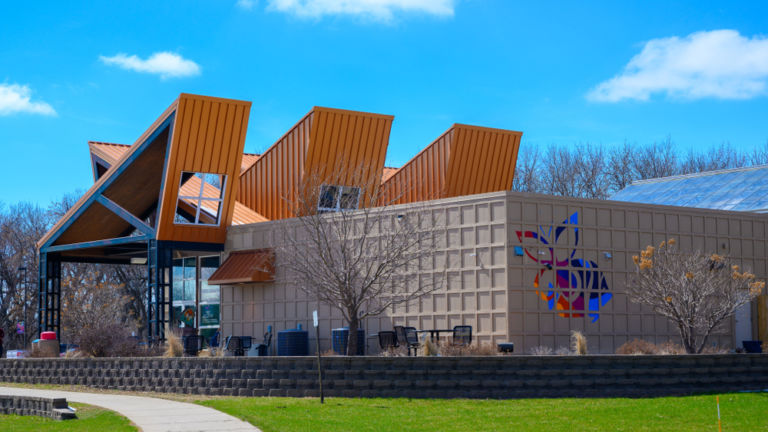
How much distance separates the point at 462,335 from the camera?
2431 cm

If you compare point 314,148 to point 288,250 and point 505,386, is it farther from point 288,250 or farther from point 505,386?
point 505,386

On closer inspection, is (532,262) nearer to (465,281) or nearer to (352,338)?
(465,281)

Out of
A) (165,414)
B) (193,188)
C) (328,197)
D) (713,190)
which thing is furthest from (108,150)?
(713,190)

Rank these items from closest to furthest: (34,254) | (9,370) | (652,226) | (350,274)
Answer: (350,274) → (652,226) → (9,370) → (34,254)

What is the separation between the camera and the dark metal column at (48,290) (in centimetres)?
3638

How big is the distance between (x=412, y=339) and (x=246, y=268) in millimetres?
8446

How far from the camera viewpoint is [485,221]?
2555 cm

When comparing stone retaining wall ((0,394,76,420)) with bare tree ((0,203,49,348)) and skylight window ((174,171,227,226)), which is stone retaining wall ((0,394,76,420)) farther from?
bare tree ((0,203,49,348))

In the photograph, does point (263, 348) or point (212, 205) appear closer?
point (263, 348)

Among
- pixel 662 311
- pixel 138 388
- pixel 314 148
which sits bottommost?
pixel 138 388

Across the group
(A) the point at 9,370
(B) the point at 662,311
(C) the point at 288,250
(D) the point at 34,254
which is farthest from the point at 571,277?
(D) the point at 34,254

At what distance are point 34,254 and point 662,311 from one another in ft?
140

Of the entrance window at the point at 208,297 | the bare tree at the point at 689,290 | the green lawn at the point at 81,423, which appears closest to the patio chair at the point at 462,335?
the bare tree at the point at 689,290

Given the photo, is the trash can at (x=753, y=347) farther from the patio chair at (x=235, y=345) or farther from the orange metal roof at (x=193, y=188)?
the orange metal roof at (x=193, y=188)
